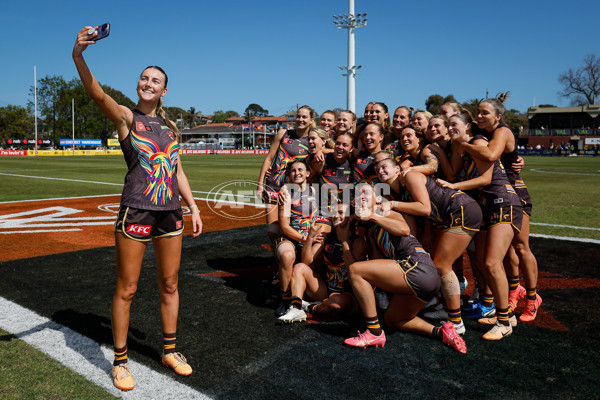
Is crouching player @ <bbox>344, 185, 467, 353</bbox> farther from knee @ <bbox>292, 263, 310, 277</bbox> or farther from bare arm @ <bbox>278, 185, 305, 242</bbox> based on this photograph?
bare arm @ <bbox>278, 185, 305, 242</bbox>

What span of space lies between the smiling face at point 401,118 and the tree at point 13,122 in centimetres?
8681

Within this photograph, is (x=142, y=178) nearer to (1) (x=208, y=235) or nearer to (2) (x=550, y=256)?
(1) (x=208, y=235)

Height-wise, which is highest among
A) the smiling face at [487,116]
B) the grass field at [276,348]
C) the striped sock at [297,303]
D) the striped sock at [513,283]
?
the smiling face at [487,116]

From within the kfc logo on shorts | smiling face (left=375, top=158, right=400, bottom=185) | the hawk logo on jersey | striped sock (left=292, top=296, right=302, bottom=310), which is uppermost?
the hawk logo on jersey

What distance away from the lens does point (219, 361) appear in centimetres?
345

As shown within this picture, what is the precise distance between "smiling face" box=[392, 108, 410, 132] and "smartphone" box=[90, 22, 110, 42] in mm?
3414

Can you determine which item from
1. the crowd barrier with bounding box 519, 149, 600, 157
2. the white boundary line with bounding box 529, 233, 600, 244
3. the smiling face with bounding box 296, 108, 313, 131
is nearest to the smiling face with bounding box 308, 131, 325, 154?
the smiling face with bounding box 296, 108, 313, 131

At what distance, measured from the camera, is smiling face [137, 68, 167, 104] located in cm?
313

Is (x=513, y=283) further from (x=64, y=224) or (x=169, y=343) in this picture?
(x=64, y=224)

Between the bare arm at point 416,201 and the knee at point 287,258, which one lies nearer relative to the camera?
the bare arm at point 416,201

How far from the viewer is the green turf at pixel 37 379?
293 cm

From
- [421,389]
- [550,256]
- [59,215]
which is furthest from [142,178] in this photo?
[59,215]

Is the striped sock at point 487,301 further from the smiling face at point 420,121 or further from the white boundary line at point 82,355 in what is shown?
the white boundary line at point 82,355

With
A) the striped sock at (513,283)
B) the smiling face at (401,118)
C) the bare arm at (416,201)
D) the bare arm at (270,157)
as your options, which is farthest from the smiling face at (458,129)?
the bare arm at (270,157)
